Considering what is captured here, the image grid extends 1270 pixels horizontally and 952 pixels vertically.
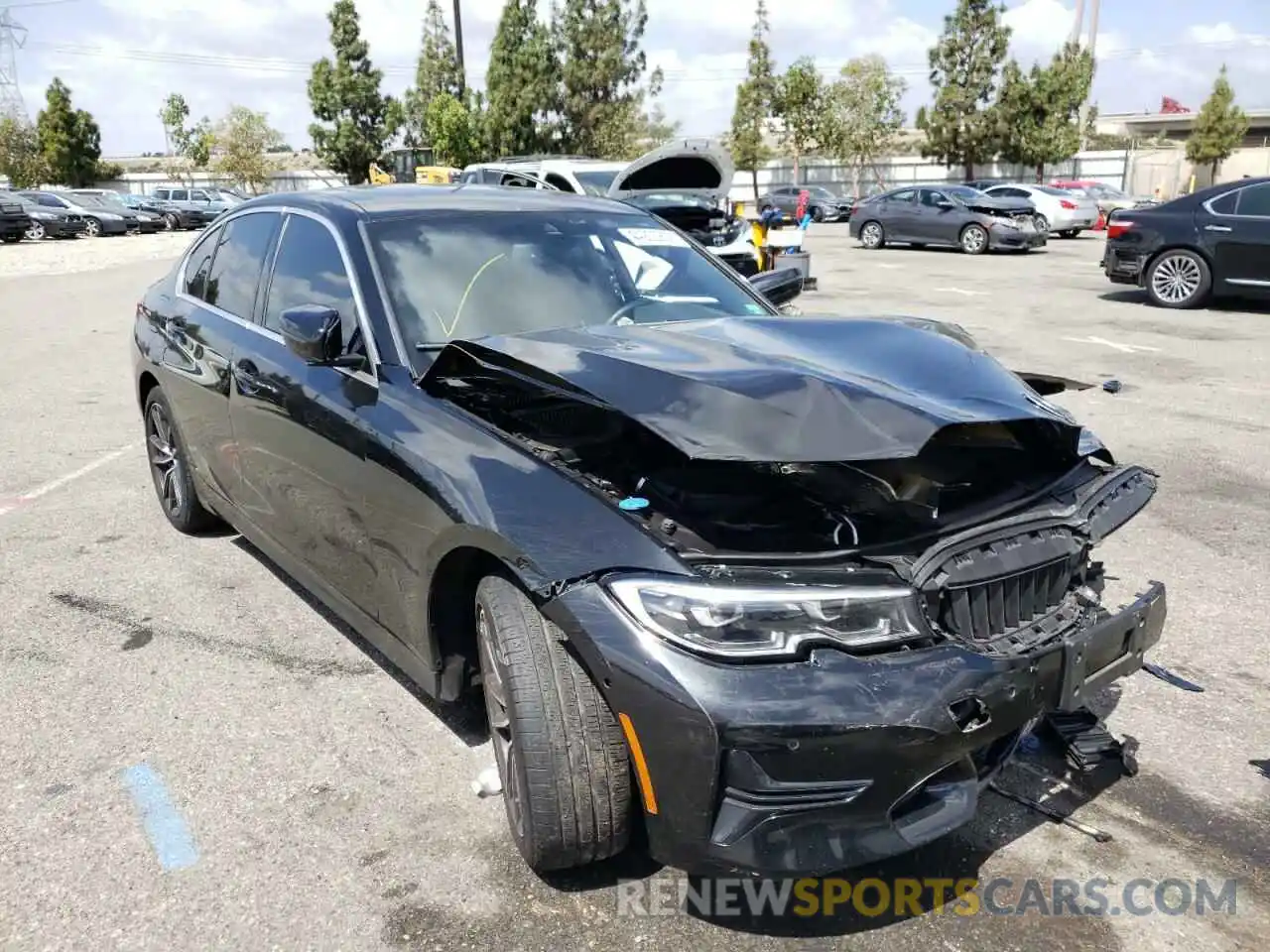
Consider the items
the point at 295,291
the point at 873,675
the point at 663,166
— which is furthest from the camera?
the point at 663,166

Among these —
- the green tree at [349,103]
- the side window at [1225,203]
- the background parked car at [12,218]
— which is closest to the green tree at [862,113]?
the green tree at [349,103]

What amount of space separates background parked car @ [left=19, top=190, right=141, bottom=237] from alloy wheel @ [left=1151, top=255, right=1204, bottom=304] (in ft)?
111

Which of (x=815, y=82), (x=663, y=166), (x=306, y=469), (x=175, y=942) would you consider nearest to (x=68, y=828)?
(x=175, y=942)

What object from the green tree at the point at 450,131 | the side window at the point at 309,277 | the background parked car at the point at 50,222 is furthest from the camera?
the green tree at the point at 450,131

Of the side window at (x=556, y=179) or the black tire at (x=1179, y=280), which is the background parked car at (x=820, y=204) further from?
the black tire at (x=1179, y=280)

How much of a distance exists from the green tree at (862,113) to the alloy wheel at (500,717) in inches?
1994

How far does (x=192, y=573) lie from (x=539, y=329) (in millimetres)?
2248

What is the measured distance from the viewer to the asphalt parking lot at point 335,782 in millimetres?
2488

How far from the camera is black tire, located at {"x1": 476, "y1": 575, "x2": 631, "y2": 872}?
240 centimetres

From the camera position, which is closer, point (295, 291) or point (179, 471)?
point (295, 291)

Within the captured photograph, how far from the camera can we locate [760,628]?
2.19m

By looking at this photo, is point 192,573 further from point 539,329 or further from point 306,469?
point 539,329

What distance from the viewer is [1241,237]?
11.9m

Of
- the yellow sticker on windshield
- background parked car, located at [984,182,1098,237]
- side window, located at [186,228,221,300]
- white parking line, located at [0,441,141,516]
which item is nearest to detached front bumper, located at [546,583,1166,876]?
the yellow sticker on windshield
